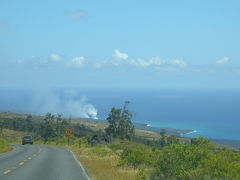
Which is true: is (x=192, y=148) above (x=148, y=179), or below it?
above

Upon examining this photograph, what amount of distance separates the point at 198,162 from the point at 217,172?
8.97 feet

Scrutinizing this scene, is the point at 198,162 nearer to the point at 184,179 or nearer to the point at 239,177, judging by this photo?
the point at 184,179

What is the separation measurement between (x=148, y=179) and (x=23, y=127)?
301 ft

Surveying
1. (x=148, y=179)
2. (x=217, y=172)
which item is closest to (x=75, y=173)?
(x=148, y=179)

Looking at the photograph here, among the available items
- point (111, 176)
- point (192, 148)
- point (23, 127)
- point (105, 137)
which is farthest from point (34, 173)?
point (23, 127)

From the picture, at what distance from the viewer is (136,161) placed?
2189 centimetres

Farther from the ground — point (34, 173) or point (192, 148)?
point (192, 148)

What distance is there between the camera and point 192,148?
1528 cm

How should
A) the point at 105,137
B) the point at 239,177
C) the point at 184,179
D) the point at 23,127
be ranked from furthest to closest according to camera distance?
the point at 23,127
the point at 105,137
the point at 184,179
the point at 239,177

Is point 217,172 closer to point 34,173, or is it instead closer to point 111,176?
point 111,176

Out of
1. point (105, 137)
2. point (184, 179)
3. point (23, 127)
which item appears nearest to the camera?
point (184, 179)

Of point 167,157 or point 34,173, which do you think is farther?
point 34,173

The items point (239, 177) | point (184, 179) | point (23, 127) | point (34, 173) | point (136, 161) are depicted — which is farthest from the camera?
point (23, 127)

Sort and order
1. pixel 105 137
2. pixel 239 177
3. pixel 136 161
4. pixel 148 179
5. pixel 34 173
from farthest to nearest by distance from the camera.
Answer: pixel 105 137, pixel 136 161, pixel 34 173, pixel 148 179, pixel 239 177
